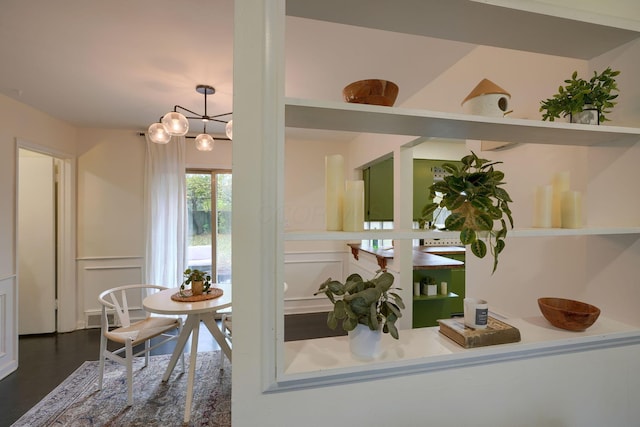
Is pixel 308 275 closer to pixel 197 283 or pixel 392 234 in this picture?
pixel 197 283

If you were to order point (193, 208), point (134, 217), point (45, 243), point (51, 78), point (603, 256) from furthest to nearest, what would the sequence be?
point (193, 208), point (134, 217), point (45, 243), point (51, 78), point (603, 256)

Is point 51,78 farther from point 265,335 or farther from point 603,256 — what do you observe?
point 603,256

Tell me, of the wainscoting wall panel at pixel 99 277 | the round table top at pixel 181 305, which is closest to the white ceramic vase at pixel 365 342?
the round table top at pixel 181 305

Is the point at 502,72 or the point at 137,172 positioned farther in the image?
the point at 137,172

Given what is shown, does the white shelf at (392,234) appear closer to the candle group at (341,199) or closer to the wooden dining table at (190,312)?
the candle group at (341,199)

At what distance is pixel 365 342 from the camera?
0.81 meters

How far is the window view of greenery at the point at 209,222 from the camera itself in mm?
3859

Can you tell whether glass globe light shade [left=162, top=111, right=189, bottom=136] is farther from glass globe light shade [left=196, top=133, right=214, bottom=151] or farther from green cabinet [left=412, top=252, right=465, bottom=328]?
green cabinet [left=412, top=252, right=465, bottom=328]

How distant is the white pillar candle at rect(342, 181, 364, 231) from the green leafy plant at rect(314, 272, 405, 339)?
0.55 feet

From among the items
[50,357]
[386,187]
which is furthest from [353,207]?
[50,357]

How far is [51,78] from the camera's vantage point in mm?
2170

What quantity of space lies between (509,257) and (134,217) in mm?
4030

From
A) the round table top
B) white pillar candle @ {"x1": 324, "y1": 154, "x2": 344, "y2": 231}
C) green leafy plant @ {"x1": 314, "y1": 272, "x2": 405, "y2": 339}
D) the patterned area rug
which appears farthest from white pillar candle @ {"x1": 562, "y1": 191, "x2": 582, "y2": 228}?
the patterned area rug

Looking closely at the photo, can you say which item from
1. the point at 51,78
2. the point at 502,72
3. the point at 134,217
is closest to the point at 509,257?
the point at 502,72
